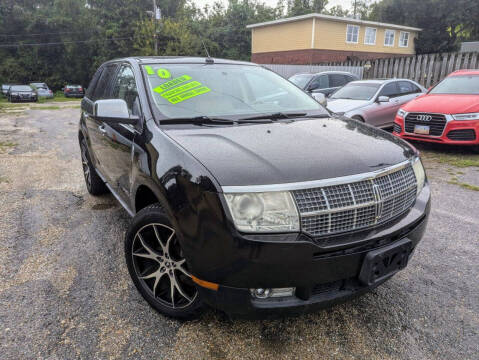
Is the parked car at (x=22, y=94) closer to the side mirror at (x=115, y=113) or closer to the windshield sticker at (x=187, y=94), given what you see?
the side mirror at (x=115, y=113)

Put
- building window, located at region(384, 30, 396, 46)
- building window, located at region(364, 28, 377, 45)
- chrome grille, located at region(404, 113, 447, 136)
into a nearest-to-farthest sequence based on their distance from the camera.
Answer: chrome grille, located at region(404, 113, 447, 136), building window, located at region(364, 28, 377, 45), building window, located at region(384, 30, 396, 46)

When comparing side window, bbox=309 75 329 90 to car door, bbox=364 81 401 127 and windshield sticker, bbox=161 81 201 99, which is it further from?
windshield sticker, bbox=161 81 201 99

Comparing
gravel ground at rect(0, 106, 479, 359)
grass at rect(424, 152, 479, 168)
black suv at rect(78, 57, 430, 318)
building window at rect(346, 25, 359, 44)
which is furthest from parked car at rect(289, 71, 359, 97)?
building window at rect(346, 25, 359, 44)

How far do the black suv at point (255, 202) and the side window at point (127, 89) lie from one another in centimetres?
3

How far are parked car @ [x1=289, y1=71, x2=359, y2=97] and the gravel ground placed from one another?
7.68 metres

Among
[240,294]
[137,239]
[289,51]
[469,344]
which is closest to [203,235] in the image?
[240,294]

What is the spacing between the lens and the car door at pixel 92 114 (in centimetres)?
357

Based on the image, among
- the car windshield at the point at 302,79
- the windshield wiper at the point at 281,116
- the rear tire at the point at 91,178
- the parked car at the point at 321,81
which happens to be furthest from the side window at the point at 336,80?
the windshield wiper at the point at 281,116

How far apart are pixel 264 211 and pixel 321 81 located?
1039cm

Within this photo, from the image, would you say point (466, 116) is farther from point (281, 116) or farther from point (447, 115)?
point (281, 116)

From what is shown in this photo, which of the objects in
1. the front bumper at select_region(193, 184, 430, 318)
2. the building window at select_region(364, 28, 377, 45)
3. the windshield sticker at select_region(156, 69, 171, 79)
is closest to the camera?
the front bumper at select_region(193, 184, 430, 318)

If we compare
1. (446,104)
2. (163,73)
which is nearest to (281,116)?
(163,73)

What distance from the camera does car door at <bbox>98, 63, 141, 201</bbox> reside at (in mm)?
2709

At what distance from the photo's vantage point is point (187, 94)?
276 centimetres
